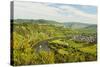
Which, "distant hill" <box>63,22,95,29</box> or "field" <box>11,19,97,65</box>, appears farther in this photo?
"distant hill" <box>63,22,95,29</box>

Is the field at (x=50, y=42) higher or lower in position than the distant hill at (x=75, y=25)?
lower

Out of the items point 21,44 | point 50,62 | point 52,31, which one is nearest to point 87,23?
point 52,31

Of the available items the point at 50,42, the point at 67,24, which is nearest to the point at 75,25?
the point at 67,24

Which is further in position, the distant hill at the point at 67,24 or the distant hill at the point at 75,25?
the distant hill at the point at 75,25

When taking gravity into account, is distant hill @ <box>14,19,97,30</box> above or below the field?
above

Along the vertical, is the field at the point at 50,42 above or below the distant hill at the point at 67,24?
below

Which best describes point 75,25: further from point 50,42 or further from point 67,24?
point 50,42
